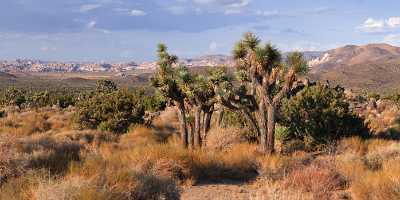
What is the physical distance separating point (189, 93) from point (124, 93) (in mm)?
10375

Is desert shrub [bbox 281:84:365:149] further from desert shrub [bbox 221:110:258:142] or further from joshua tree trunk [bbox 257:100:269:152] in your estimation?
joshua tree trunk [bbox 257:100:269:152]

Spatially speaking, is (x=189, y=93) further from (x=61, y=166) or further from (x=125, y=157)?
(x=61, y=166)

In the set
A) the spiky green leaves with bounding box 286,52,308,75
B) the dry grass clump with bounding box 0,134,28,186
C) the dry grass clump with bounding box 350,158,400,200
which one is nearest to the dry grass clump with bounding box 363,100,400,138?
A: the spiky green leaves with bounding box 286,52,308,75

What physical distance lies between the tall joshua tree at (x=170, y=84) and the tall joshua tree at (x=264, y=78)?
2.71 m

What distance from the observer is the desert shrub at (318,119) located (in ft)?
63.1

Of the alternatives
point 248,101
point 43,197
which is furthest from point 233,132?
point 43,197

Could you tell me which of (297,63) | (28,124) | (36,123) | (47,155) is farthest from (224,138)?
(36,123)

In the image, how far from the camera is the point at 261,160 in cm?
1399

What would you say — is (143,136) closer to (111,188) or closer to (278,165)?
(278,165)

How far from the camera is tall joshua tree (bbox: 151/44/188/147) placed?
18969 mm

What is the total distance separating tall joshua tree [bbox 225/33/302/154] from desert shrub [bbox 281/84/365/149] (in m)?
3.01

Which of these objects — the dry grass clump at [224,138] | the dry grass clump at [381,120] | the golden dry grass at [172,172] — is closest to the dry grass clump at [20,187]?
the golden dry grass at [172,172]

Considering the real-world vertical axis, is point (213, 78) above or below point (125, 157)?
above

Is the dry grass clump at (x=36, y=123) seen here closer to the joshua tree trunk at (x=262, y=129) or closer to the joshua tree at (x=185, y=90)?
the joshua tree at (x=185, y=90)
